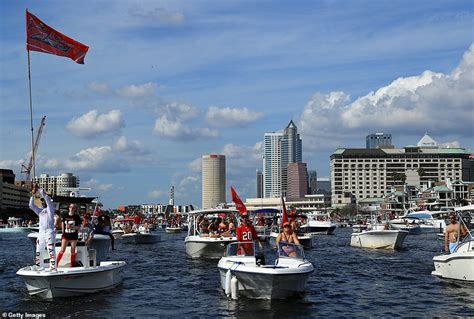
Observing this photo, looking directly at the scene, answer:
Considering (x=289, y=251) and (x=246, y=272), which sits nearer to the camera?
(x=246, y=272)

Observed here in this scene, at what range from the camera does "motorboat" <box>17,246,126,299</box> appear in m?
21.1

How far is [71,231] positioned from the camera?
22688 mm

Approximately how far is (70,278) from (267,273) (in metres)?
6.93

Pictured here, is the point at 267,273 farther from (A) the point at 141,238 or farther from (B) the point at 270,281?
(A) the point at 141,238

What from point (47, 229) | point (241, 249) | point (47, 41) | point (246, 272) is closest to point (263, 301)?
point (246, 272)

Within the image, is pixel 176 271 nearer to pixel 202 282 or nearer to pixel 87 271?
pixel 202 282

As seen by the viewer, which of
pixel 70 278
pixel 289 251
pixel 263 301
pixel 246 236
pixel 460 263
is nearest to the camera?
pixel 263 301

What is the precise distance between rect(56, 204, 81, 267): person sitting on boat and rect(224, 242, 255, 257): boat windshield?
224 inches

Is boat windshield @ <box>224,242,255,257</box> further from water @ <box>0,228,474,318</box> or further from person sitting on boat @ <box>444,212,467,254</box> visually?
person sitting on boat @ <box>444,212,467,254</box>

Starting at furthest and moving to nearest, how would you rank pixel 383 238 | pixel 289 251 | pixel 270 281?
1. pixel 383 238
2. pixel 289 251
3. pixel 270 281

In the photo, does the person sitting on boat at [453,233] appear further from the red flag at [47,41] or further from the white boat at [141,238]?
the white boat at [141,238]

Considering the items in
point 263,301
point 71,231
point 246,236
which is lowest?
point 263,301

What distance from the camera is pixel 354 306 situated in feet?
72.3

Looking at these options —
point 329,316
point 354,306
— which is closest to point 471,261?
point 354,306
